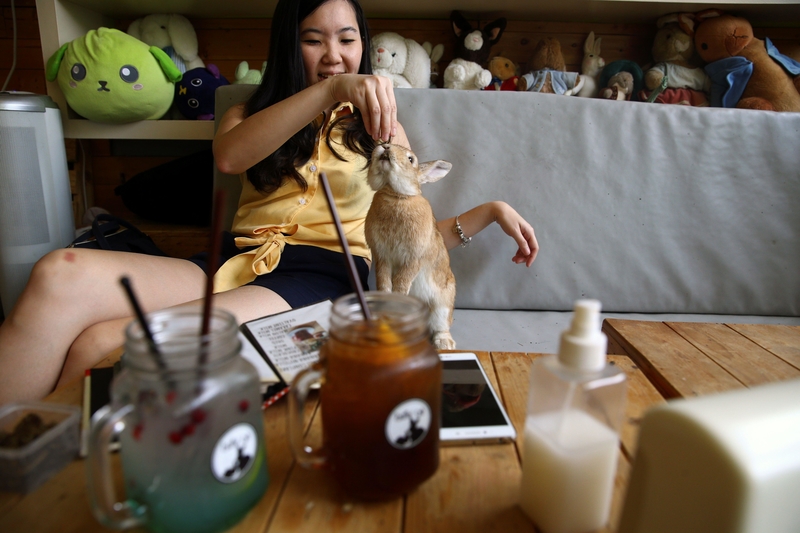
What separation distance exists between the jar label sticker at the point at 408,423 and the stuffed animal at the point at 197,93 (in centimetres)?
161

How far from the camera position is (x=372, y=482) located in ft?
1.40

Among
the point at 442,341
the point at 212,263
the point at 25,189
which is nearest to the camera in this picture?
the point at 212,263

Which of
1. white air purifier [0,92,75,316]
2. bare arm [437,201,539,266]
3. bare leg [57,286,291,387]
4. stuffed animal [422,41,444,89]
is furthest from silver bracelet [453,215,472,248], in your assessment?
white air purifier [0,92,75,316]

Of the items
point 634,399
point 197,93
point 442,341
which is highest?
point 197,93

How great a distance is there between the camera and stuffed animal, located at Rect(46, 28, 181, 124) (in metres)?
1.53

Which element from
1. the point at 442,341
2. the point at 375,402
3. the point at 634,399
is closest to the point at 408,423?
the point at 375,402

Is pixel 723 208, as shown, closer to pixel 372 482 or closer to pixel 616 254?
pixel 616 254

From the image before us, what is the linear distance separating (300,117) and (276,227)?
34 centimetres

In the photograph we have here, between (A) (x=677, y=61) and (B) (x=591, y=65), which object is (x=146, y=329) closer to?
(B) (x=591, y=65)

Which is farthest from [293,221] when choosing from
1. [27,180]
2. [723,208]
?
[723,208]

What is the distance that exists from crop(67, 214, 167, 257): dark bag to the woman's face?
66 centimetres

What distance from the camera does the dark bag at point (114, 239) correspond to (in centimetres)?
122

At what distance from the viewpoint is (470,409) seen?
1.95 feet

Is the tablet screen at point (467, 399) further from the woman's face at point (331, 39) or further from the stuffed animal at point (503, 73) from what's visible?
the stuffed animal at point (503, 73)
